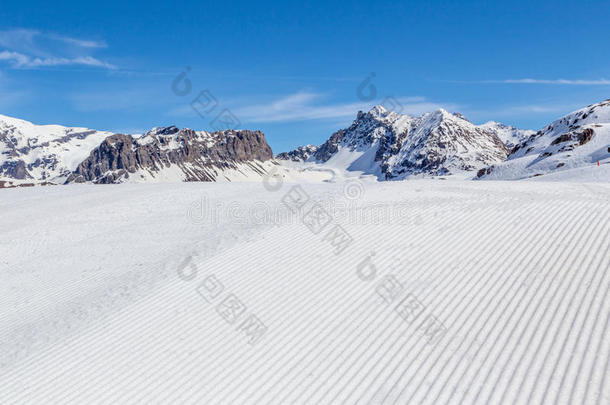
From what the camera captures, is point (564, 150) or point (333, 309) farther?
point (564, 150)

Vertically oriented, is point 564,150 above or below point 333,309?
below

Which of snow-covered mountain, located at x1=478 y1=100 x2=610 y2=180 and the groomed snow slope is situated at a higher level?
the groomed snow slope

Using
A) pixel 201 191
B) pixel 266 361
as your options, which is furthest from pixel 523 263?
pixel 201 191

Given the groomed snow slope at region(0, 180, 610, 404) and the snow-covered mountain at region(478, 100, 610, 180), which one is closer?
the groomed snow slope at region(0, 180, 610, 404)

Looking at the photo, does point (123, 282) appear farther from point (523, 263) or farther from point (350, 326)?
point (523, 263)
